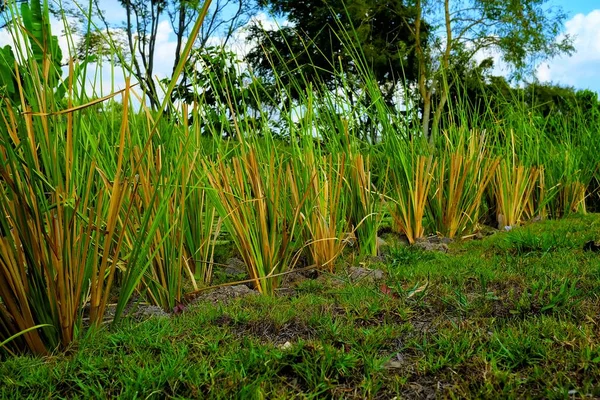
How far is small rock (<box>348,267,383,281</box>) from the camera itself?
2.92 metres

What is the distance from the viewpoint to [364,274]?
9.93 ft

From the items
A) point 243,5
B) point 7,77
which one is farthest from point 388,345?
point 243,5

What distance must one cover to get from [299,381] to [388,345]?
1.30 ft

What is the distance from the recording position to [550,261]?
303cm

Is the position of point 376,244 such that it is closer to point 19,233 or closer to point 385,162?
point 385,162

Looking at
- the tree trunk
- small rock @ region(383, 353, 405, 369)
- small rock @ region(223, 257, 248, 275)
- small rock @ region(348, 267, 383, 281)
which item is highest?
the tree trunk

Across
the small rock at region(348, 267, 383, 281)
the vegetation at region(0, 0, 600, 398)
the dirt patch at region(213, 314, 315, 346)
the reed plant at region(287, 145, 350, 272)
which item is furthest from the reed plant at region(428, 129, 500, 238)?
the dirt patch at region(213, 314, 315, 346)

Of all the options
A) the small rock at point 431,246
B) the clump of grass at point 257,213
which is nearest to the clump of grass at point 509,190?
the small rock at point 431,246

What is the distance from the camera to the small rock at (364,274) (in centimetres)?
292

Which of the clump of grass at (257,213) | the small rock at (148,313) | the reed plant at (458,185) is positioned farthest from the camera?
the reed plant at (458,185)

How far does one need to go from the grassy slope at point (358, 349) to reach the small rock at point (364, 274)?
282mm

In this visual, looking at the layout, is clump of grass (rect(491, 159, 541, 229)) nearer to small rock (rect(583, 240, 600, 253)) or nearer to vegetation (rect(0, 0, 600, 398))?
vegetation (rect(0, 0, 600, 398))

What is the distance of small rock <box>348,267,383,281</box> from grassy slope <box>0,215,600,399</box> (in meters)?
0.28

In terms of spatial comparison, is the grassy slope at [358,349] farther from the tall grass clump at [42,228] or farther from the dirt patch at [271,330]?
the tall grass clump at [42,228]
